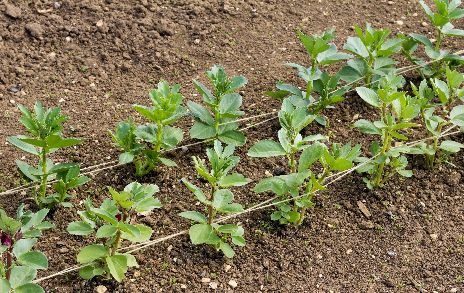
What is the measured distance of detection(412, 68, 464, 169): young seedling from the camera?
11.2 feet

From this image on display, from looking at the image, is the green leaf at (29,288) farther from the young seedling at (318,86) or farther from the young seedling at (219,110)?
the young seedling at (318,86)

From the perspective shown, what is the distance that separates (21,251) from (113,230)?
31 cm

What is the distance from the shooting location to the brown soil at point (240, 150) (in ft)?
10.1

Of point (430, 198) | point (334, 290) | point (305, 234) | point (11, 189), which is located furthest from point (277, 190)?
point (11, 189)

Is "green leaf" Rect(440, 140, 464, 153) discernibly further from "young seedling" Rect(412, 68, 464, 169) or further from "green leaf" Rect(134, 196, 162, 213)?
"green leaf" Rect(134, 196, 162, 213)

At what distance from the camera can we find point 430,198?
3375mm

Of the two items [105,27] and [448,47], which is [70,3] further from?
[448,47]

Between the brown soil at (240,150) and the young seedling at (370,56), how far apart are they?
0.48 feet

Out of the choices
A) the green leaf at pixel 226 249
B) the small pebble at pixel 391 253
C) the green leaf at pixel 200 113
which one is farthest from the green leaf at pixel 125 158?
the small pebble at pixel 391 253

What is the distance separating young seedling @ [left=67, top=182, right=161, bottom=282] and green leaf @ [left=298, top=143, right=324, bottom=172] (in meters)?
0.57

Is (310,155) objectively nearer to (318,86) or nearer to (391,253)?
(391,253)

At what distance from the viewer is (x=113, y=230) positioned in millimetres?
2812

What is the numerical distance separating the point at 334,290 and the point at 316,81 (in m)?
1.00

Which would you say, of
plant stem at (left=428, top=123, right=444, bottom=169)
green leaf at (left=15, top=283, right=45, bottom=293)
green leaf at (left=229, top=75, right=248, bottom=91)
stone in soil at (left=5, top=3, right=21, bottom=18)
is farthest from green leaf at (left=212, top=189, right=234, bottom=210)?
stone in soil at (left=5, top=3, right=21, bottom=18)
